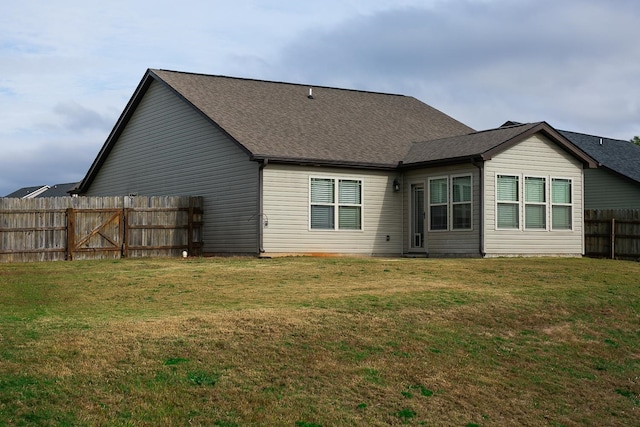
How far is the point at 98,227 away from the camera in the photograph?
25391 millimetres

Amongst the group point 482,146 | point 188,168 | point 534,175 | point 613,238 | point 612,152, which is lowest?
point 613,238

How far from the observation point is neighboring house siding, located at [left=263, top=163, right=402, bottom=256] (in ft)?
82.4

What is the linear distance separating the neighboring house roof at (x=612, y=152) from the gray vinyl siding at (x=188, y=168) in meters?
17.5

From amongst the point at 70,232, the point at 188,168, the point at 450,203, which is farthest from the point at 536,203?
the point at 70,232

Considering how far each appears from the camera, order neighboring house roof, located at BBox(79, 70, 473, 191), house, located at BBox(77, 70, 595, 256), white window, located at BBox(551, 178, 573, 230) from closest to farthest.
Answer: house, located at BBox(77, 70, 595, 256) → neighboring house roof, located at BBox(79, 70, 473, 191) → white window, located at BBox(551, 178, 573, 230)

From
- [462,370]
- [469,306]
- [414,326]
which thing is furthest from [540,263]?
[462,370]

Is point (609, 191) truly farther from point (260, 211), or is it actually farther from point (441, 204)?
point (260, 211)

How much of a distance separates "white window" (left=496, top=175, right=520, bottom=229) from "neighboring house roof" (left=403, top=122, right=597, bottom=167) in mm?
1006

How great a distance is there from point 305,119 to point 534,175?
8029 millimetres

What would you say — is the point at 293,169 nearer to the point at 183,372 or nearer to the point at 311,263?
the point at 311,263

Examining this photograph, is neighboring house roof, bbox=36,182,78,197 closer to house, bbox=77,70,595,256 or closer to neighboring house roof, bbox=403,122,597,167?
house, bbox=77,70,595,256

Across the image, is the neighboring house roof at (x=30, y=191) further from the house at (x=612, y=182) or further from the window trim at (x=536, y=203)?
the window trim at (x=536, y=203)

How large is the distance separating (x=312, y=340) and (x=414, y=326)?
226 centimetres

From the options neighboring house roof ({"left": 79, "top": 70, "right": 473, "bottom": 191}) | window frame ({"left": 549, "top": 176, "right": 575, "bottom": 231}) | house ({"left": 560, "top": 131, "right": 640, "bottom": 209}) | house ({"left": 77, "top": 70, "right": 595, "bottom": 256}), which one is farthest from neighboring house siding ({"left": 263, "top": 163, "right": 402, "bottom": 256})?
house ({"left": 560, "top": 131, "right": 640, "bottom": 209})
